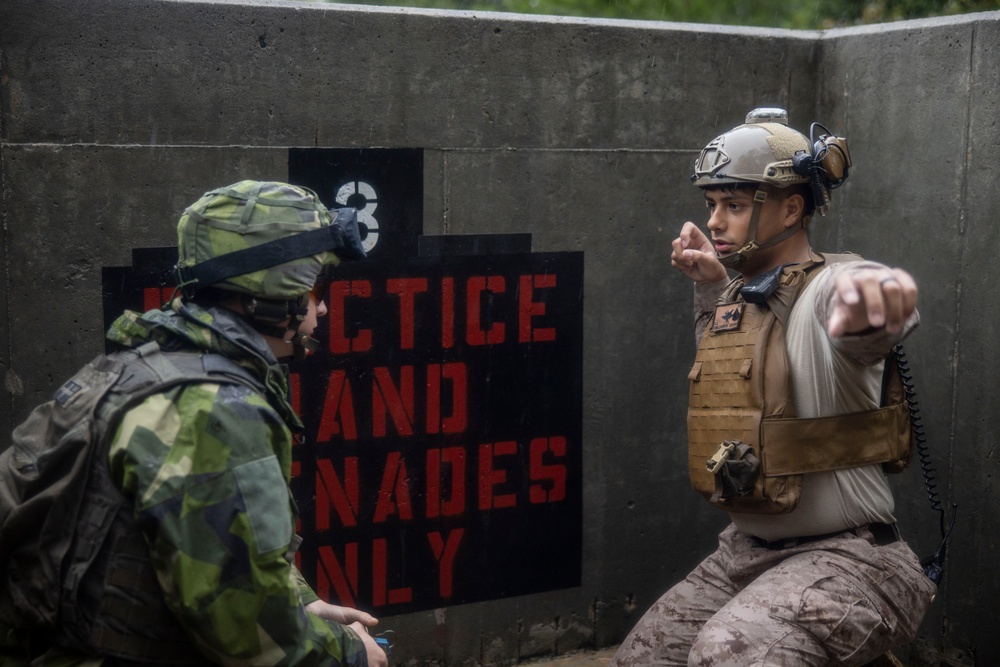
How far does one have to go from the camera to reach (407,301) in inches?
183

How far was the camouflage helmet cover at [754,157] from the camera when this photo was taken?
362 centimetres

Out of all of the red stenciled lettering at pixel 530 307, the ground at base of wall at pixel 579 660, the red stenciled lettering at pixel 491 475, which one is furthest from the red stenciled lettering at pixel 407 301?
the ground at base of wall at pixel 579 660

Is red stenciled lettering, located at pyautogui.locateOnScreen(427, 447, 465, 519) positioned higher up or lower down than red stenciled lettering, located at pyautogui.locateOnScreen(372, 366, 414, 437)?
lower down

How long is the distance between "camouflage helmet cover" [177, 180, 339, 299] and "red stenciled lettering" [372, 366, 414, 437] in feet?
6.07

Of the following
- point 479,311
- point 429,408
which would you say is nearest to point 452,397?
point 429,408

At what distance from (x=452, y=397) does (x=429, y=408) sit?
11 centimetres

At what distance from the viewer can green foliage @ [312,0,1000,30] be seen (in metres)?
10.2

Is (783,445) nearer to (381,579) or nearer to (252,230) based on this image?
(252,230)

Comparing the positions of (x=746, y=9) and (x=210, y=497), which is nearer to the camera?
(x=210, y=497)

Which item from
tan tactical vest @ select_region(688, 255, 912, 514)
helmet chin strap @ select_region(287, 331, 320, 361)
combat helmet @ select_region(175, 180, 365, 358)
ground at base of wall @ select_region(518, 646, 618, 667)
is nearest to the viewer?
combat helmet @ select_region(175, 180, 365, 358)

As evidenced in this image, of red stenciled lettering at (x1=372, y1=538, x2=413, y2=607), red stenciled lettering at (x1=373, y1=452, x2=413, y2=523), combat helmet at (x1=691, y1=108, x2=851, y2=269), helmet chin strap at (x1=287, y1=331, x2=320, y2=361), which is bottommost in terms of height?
red stenciled lettering at (x1=372, y1=538, x2=413, y2=607)

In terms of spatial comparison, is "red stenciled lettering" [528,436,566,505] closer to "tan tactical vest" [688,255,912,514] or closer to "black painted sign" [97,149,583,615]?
"black painted sign" [97,149,583,615]

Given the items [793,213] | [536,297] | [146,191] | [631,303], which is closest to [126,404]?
[146,191]

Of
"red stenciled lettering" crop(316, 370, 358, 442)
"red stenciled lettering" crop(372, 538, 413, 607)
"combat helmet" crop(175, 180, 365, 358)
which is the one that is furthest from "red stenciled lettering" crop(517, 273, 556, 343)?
"combat helmet" crop(175, 180, 365, 358)
